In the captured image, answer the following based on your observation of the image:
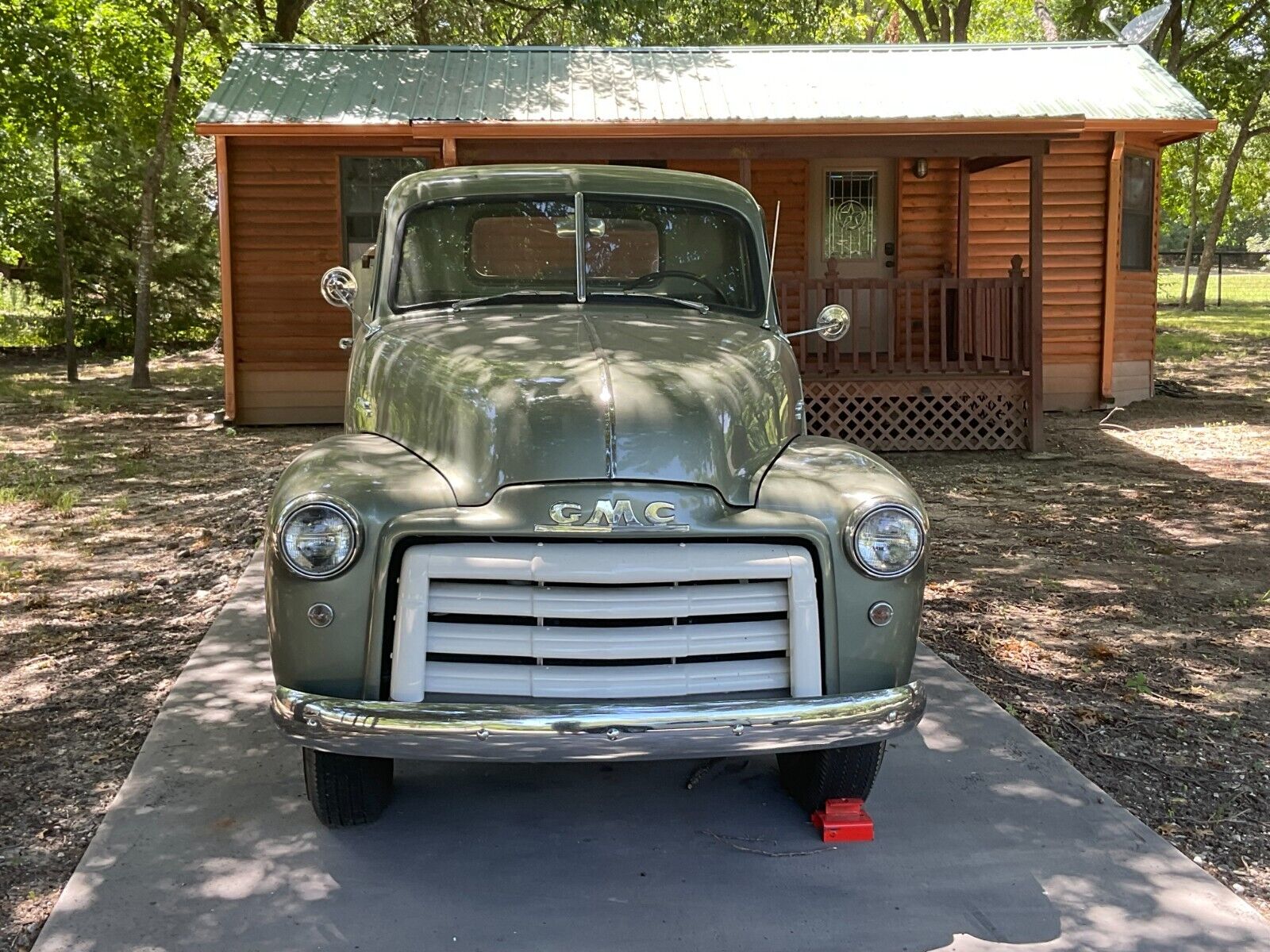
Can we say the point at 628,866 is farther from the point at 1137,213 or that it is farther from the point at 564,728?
the point at 1137,213

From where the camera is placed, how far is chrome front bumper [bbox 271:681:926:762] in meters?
2.93

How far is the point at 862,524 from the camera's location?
3.23 metres

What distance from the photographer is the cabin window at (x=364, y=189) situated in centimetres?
1267

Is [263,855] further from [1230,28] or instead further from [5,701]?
[1230,28]

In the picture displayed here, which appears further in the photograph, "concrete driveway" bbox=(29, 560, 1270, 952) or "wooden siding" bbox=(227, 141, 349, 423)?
"wooden siding" bbox=(227, 141, 349, 423)

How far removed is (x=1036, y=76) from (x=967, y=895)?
11789mm

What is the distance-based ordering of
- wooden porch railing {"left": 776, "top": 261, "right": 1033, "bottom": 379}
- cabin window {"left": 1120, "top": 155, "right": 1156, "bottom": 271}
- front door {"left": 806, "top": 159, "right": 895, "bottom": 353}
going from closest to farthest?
wooden porch railing {"left": 776, "top": 261, "right": 1033, "bottom": 379} → front door {"left": 806, "top": 159, "right": 895, "bottom": 353} → cabin window {"left": 1120, "top": 155, "right": 1156, "bottom": 271}

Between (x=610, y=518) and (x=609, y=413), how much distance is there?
340mm

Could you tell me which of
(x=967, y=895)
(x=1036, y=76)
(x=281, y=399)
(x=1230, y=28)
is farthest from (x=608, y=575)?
(x=1230, y=28)

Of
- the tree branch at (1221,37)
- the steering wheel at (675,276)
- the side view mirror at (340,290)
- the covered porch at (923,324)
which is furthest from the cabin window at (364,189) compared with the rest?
the tree branch at (1221,37)

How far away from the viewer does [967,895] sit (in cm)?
325

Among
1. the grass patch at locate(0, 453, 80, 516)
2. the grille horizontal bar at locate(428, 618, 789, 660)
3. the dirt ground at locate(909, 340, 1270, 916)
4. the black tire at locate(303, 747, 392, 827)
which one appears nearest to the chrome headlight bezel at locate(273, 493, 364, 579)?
the grille horizontal bar at locate(428, 618, 789, 660)

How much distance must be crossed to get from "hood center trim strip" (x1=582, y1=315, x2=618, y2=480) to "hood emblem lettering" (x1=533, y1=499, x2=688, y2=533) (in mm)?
104

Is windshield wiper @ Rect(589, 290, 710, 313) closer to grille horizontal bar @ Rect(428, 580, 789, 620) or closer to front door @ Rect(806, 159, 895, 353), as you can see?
grille horizontal bar @ Rect(428, 580, 789, 620)
